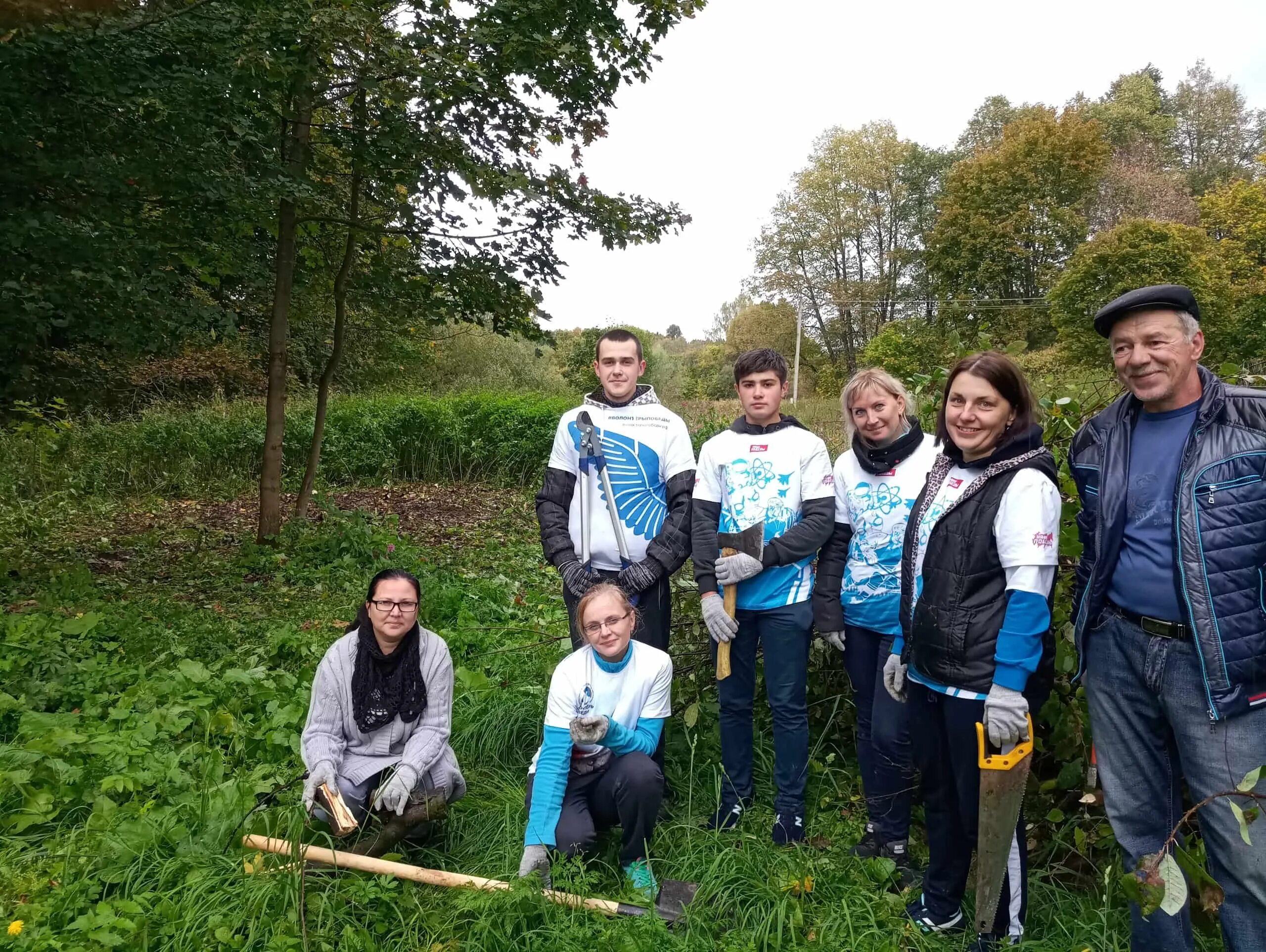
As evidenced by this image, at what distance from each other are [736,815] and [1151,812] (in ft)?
4.36

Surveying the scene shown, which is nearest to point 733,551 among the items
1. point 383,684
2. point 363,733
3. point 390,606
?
point 390,606

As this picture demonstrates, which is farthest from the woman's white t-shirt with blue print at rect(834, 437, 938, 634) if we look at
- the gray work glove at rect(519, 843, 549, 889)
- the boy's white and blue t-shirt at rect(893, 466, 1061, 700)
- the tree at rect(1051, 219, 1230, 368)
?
the tree at rect(1051, 219, 1230, 368)

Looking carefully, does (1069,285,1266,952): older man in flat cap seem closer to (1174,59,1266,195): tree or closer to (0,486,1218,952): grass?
(0,486,1218,952): grass

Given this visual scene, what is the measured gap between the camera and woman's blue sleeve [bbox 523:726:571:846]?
8.32 ft

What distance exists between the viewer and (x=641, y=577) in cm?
297

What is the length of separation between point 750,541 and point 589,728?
854mm

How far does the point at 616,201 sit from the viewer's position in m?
6.46

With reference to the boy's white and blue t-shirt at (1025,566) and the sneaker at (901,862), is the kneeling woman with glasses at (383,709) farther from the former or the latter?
the boy's white and blue t-shirt at (1025,566)

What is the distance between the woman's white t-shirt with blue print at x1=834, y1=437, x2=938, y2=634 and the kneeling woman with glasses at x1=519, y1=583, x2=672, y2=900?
0.71 meters

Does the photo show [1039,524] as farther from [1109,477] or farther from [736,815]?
[736,815]

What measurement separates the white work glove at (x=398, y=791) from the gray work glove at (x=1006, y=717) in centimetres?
177

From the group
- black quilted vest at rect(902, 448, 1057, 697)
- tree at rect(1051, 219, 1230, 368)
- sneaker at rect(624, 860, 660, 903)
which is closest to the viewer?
black quilted vest at rect(902, 448, 1057, 697)

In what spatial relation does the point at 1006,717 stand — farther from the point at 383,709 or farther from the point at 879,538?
the point at 383,709

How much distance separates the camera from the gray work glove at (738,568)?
277cm
